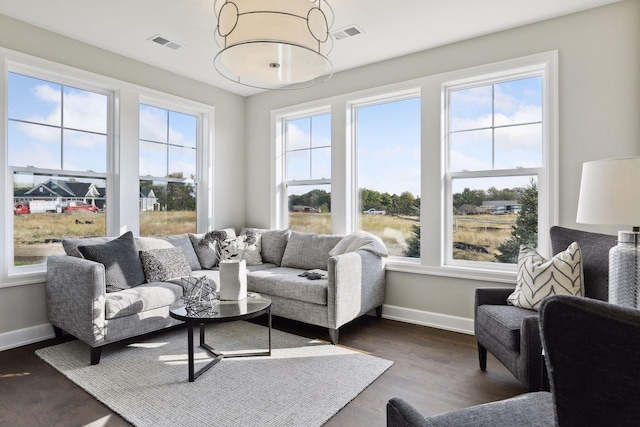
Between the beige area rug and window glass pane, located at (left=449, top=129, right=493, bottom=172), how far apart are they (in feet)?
6.50

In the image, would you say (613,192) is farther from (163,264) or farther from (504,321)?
(163,264)

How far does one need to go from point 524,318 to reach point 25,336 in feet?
12.4

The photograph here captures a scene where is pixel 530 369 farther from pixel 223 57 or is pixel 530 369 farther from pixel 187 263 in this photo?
pixel 187 263

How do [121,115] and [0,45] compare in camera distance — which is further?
[121,115]

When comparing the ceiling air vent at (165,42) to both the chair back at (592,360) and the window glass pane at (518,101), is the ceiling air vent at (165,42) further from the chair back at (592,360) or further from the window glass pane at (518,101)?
the chair back at (592,360)

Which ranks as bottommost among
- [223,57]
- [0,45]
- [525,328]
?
[525,328]

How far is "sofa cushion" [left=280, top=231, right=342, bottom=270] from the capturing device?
12.8 feet

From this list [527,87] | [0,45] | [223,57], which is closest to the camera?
[223,57]

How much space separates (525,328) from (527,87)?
2.26 metres

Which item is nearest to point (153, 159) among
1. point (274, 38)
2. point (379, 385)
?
point (274, 38)

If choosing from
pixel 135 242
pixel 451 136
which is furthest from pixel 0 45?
pixel 451 136

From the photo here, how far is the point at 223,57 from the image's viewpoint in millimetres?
2158

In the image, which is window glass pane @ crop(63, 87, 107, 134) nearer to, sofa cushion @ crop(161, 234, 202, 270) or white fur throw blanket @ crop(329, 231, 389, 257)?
sofa cushion @ crop(161, 234, 202, 270)

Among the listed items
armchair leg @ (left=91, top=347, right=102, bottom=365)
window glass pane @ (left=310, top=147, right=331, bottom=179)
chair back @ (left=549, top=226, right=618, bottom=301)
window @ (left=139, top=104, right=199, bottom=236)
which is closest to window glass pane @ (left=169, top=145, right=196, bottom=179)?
window @ (left=139, top=104, right=199, bottom=236)
